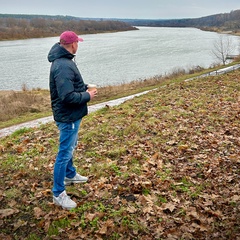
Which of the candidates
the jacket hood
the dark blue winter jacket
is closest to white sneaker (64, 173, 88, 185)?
the dark blue winter jacket

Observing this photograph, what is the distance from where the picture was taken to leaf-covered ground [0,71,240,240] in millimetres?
3971

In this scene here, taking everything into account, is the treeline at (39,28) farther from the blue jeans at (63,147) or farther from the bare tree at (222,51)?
the blue jeans at (63,147)

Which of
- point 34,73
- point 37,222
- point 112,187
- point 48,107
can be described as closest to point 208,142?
point 112,187

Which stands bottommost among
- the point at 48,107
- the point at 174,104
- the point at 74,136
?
the point at 48,107

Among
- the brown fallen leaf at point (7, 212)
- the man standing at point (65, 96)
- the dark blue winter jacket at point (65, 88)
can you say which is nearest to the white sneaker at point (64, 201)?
the man standing at point (65, 96)

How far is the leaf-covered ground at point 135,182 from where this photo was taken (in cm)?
397

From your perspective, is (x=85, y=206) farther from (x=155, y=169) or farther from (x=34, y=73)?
(x=34, y=73)

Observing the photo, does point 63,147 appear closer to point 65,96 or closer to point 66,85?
point 65,96

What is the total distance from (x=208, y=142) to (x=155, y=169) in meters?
1.98

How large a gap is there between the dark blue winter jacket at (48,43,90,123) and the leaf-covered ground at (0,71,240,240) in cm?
146

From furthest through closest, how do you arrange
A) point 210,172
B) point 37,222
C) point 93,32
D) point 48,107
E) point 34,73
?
point 93,32 < point 34,73 < point 48,107 < point 210,172 < point 37,222

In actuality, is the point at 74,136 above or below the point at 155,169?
above

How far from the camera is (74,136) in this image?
4223mm

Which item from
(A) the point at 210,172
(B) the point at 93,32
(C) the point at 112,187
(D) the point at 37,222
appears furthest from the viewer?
(B) the point at 93,32
